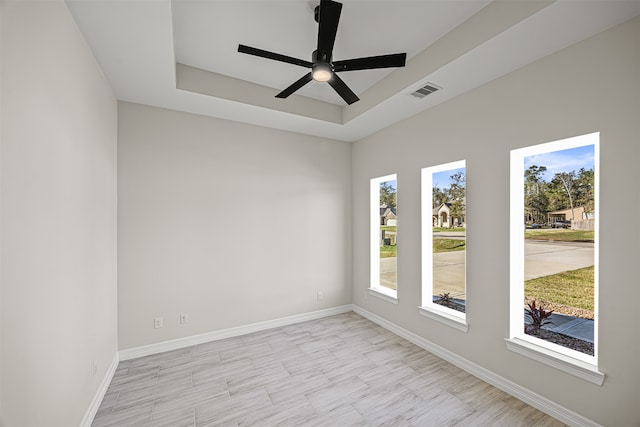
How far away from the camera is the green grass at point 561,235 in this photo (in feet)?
6.92

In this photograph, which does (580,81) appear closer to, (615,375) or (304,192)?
(615,375)

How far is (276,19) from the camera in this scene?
7.14ft

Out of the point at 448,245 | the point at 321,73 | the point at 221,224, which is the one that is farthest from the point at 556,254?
the point at 221,224

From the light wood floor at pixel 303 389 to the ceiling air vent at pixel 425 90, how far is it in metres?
2.74

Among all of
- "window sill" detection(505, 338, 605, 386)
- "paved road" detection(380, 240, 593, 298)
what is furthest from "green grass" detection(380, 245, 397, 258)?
"window sill" detection(505, 338, 605, 386)

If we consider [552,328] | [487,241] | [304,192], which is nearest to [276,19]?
[304,192]

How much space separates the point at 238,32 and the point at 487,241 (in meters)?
2.87

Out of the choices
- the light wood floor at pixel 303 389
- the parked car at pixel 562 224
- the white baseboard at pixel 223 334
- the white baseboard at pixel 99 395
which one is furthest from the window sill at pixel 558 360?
the white baseboard at pixel 99 395

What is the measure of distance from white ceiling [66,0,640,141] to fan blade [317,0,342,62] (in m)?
0.45

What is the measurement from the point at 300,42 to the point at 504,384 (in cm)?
347

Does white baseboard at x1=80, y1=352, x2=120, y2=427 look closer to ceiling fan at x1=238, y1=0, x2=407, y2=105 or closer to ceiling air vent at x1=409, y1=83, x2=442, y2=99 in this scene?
Answer: ceiling fan at x1=238, y1=0, x2=407, y2=105

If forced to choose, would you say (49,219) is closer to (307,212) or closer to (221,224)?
(221,224)

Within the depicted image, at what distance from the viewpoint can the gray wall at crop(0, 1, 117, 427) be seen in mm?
1162

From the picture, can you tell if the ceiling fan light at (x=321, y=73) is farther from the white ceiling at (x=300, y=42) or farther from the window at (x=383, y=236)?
the window at (x=383, y=236)
